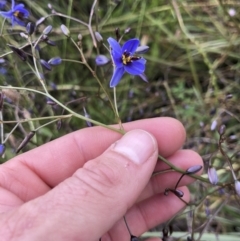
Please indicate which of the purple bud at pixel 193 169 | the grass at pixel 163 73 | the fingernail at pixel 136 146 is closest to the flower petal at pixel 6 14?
the grass at pixel 163 73

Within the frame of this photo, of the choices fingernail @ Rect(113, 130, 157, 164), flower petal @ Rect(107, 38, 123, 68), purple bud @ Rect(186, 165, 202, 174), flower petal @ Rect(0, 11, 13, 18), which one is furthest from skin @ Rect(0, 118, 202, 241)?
flower petal @ Rect(0, 11, 13, 18)

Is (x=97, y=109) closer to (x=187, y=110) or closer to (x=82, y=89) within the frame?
(x=82, y=89)

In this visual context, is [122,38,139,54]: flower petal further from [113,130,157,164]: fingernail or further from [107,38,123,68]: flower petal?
[113,130,157,164]: fingernail

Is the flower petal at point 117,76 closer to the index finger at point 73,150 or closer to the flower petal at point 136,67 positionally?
the flower petal at point 136,67

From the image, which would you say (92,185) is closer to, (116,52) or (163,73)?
(116,52)

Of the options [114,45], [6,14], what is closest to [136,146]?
[114,45]

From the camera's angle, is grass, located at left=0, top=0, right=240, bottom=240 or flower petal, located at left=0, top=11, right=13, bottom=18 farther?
grass, located at left=0, top=0, right=240, bottom=240
